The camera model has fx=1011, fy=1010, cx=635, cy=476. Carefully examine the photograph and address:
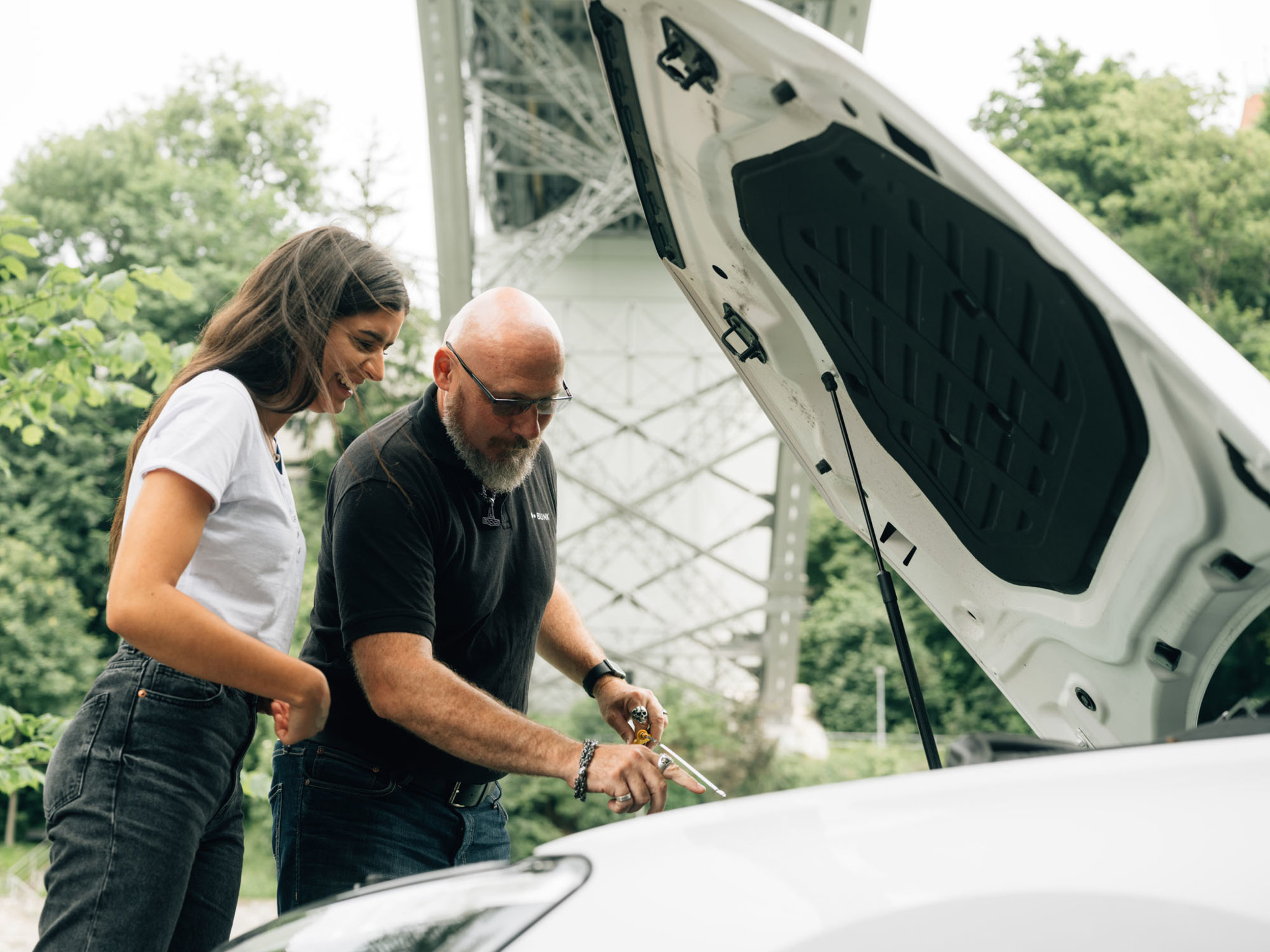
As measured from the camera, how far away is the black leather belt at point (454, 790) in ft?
6.59

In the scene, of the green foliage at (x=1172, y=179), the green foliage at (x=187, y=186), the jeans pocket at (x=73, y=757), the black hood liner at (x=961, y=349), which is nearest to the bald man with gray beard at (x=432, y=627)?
the jeans pocket at (x=73, y=757)

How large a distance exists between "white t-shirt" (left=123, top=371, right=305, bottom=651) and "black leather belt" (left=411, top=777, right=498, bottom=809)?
514 mm

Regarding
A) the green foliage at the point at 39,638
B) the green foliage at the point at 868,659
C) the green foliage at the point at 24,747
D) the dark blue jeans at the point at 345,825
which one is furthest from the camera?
A: the green foliage at the point at 868,659

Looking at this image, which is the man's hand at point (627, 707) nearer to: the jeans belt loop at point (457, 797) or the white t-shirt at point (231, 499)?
the jeans belt loop at point (457, 797)

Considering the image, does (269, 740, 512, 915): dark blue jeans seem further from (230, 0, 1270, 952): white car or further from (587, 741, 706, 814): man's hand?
(230, 0, 1270, 952): white car

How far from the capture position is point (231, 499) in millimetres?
1556

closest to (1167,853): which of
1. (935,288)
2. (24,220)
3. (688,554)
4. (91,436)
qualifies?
(935,288)

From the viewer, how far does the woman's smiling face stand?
5.65 ft

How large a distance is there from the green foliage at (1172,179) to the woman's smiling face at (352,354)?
1927 cm

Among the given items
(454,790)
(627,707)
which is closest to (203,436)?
(454,790)

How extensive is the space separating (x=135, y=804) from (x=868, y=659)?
26.0m

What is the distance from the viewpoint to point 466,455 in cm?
203

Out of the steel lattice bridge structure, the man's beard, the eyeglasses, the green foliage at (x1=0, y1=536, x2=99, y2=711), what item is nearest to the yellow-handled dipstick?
the man's beard

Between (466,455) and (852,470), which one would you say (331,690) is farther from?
(852,470)
